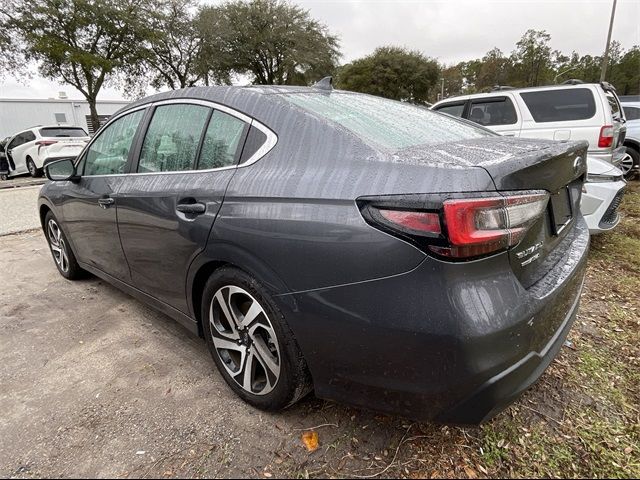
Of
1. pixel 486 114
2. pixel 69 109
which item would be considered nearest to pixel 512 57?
pixel 69 109

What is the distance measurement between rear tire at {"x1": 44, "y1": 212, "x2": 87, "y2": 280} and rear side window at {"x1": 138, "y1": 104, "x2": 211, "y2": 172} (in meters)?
1.77

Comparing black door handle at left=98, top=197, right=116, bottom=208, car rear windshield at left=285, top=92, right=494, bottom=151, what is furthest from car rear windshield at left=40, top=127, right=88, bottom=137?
car rear windshield at left=285, top=92, right=494, bottom=151

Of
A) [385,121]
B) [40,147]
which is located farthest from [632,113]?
[40,147]

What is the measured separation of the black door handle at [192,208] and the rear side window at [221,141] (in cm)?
21

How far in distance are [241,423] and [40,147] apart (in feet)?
46.5

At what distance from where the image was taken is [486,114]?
280 inches

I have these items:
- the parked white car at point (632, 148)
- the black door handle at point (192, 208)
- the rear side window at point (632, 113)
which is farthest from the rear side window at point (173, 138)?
the rear side window at point (632, 113)

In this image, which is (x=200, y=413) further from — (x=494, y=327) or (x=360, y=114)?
(x=360, y=114)

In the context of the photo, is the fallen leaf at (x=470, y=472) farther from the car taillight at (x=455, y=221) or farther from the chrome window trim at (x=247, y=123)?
the chrome window trim at (x=247, y=123)

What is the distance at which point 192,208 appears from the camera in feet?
6.80

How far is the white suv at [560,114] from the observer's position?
6023 millimetres

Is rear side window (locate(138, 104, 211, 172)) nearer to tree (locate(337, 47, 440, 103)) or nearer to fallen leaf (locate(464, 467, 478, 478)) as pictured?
fallen leaf (locate(464, 467, 478, 478))

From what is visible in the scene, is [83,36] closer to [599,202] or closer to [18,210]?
[18,210]

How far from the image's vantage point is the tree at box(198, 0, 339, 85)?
26.9m
